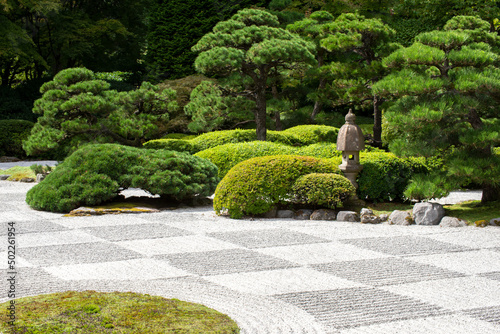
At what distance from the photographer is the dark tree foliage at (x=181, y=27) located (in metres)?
19.4

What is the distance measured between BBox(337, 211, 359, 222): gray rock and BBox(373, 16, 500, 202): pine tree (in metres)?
0.81

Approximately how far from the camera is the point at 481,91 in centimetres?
727

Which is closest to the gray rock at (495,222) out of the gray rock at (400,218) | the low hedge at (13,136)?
the gray rock at (400,218)

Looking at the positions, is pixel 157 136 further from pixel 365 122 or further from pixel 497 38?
pixel 497 38

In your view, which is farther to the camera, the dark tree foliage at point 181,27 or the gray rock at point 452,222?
the dark tree foliage at point 181,27

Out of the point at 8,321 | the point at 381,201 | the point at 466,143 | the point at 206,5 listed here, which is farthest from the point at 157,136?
the point at 8,321

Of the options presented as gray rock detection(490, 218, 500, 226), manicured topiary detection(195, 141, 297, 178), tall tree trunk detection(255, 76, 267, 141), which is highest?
tall tree trunk detection(255, 76, 267, 141)

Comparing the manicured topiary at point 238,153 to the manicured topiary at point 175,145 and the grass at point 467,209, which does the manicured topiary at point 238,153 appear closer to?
the manicured topiary at point 175,145

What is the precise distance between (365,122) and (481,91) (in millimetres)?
9848

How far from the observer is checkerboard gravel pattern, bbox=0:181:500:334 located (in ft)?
12.4

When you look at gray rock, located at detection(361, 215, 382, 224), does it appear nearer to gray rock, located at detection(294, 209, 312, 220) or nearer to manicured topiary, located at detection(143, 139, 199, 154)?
gray rock, located at detection(294, 209, 312, 220)

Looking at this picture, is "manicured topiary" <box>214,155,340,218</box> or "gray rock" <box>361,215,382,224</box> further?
"manicured topiary" <box>214,155,340,218</box>

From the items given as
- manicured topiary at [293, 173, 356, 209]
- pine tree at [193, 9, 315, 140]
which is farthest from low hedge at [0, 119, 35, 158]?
manicured topiary at [293, 173, 356, 209]

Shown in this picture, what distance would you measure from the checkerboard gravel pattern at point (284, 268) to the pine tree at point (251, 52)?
15.6ft
